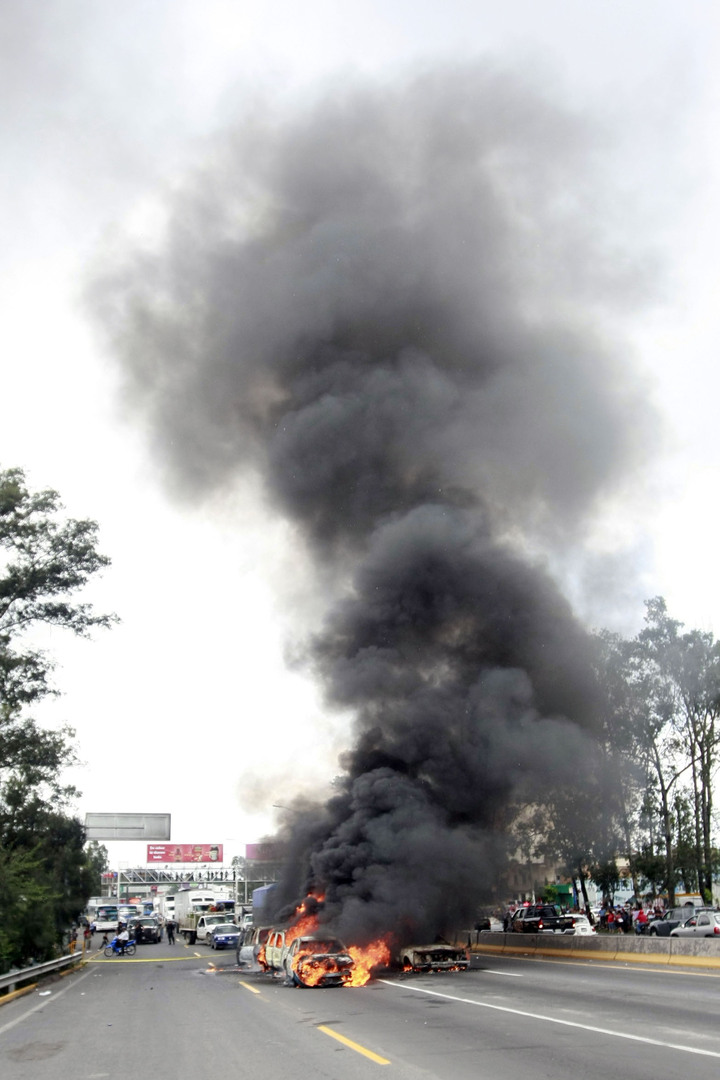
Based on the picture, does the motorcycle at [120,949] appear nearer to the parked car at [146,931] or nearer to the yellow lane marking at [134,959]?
the yellow lane marking at [134,959]

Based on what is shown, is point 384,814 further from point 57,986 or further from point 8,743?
point 8,743

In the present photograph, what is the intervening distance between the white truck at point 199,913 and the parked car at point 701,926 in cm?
2557

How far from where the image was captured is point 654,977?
56.7ft

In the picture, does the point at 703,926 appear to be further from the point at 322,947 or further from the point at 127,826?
the point at 127,826


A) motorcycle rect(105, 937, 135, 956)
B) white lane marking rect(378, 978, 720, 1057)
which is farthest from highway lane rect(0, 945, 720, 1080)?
motorcycle rect(105, 937, 135, 956)

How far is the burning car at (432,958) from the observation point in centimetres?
1991

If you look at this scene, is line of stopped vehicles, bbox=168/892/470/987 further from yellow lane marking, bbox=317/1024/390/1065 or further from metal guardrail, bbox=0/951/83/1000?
yellow lane marking, bbox=317/1024/390/1065

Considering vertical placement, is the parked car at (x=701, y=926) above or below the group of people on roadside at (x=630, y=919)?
above

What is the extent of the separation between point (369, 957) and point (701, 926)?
37.1ft

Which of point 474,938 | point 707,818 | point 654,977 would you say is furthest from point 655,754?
point 654,977

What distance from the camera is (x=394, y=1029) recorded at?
35.4ft

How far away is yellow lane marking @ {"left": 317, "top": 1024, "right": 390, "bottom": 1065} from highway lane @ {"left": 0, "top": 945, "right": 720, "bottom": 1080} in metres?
0.02

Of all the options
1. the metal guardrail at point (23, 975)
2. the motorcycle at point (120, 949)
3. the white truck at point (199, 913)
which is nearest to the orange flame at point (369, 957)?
the metal guardrail at point (23, 975)

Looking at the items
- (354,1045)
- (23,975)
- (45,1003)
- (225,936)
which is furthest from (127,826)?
(354,1045)
